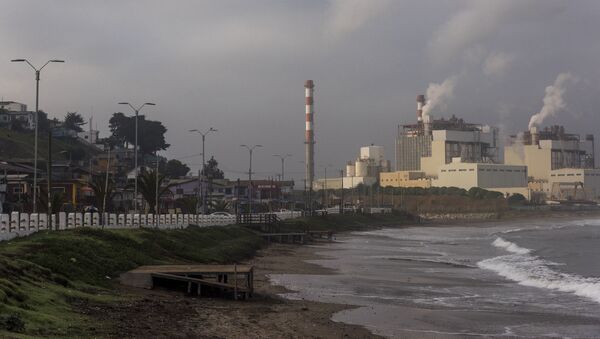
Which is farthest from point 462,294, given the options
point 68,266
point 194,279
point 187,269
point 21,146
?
point 21,146

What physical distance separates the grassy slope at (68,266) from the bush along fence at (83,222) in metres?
1.19

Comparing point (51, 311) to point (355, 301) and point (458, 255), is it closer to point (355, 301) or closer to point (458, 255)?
point (355, 301)

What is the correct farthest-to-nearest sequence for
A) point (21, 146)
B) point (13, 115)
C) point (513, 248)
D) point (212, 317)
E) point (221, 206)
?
point (13, 115) → point (21, 146) → point (221, 206) → point (513, 248) → point (212, 317)

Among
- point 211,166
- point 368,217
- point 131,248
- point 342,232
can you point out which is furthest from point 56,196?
point 211,166

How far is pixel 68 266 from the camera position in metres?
28.7

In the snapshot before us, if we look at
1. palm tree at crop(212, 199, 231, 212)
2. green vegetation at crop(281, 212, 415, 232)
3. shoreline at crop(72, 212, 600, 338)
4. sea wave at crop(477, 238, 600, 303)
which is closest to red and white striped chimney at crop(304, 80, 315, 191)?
green vegetation at crop(281, 212, 415, 232)

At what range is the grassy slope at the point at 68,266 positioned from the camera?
60.3ft

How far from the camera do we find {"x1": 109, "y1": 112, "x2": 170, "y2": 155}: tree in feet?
535

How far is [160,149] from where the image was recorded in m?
167

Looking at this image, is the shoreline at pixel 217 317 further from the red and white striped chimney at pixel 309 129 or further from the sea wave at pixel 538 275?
the red and white striped chimney at pixel 309 129

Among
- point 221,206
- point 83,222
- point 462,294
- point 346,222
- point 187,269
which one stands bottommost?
point 462,294

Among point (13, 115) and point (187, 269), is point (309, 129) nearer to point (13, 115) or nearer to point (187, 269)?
point (13, 115)

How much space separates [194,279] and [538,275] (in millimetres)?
24338

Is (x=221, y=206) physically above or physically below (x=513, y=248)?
above
